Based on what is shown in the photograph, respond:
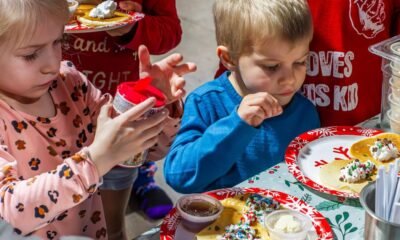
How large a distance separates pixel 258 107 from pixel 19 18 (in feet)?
1.87

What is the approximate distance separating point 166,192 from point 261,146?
127 cm

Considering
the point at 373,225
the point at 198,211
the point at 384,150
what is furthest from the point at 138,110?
the point at 384,150

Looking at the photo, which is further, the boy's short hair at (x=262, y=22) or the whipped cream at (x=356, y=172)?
the boy's short hair at (x=262, y=22)

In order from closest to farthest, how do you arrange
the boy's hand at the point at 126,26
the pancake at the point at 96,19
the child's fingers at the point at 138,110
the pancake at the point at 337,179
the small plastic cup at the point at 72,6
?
the child's fingers at the point at 138,110
the pancake at the point at 337,179
the small plastic cup at the point at 72,6
the pancake at the point at 96,19
the boy's hand at the point at 126,26

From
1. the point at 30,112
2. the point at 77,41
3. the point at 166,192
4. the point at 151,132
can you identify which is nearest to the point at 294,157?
the point at 151,132

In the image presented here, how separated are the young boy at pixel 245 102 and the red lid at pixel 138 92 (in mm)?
279

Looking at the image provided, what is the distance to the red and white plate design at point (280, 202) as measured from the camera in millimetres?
1292

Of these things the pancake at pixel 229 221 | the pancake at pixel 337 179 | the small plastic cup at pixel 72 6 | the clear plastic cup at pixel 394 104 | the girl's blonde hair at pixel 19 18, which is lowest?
the pancake at pixel 229 221

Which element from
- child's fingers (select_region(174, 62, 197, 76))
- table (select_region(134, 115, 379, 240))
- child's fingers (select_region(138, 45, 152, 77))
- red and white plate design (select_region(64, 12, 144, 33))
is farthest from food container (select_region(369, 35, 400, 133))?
red and white plate design (select_region(64, 12, 144, 33))

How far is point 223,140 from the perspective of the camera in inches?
59.8

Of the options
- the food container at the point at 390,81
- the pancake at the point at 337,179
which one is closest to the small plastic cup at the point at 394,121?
the food container at the point at 390,81

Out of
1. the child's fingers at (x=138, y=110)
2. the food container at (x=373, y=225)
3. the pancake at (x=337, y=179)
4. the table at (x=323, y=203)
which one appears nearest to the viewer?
the food container at (x=373, y=225)

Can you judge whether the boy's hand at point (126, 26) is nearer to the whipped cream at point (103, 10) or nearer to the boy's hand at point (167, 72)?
the whipped cream at point (103, 10)

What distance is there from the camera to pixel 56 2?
1409 millimetres
